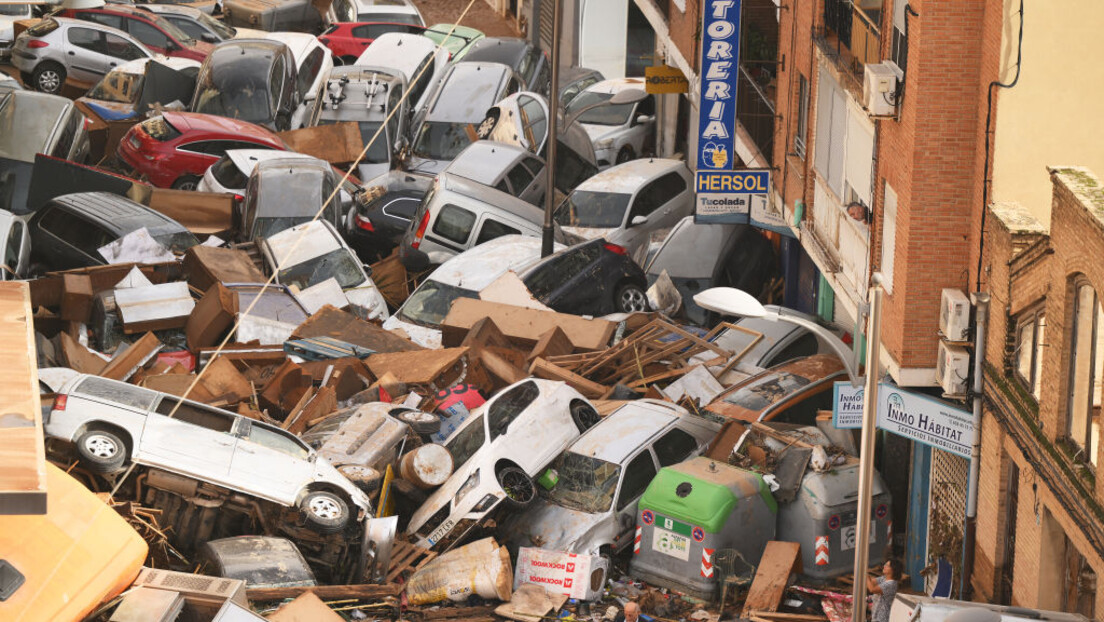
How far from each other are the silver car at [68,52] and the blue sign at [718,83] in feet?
61.1

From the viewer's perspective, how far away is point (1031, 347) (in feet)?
44.1

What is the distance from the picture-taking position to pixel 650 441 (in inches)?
660

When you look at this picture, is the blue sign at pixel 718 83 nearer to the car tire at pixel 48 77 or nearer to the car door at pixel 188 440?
the car door at pixel 188 440

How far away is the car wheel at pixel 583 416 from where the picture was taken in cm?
1716

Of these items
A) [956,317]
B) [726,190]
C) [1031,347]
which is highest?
[726,190]

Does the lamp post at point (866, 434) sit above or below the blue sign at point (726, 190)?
below

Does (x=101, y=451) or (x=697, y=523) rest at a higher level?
(x=101, y=451)

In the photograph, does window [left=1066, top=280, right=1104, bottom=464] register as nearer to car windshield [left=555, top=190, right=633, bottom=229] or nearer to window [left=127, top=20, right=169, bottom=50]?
car windshield [left=555, top=190, right=633, bottom=229]

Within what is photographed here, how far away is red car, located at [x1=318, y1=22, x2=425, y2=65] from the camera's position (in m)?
39.2

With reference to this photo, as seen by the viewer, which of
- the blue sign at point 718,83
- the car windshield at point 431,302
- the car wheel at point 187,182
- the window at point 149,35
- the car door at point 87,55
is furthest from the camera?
the window at point 149,35

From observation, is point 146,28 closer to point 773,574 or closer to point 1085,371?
point 773,574

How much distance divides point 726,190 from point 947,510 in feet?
23.9

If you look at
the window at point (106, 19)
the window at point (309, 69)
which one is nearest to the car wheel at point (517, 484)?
the window at point (309, 69)

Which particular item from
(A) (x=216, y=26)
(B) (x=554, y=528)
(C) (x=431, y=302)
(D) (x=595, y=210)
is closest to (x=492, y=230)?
(D) (x=595, y=210)
